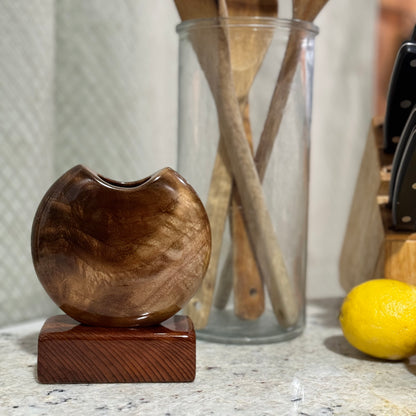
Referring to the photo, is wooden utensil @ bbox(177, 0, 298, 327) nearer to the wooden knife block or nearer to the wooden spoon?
the wooden spoon

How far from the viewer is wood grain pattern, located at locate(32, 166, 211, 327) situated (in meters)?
0.51

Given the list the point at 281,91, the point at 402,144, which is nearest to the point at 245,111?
the point at 281,91

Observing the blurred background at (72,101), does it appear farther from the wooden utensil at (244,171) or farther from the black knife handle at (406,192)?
the black knife handle at (406,192)

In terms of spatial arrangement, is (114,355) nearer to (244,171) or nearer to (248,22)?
(244,171)

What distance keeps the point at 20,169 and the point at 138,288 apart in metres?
0.30

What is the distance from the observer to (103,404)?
0.48m

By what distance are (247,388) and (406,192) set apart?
0.28 metres

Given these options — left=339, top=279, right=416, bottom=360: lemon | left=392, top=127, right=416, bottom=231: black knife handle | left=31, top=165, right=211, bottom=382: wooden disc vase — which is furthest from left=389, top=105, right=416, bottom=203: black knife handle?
left=31, top=165, right=211, bottom=382: wooden disc vase

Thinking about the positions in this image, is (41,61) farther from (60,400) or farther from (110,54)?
(60,400)

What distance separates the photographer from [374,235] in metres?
0.73

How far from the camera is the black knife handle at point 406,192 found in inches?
24.0

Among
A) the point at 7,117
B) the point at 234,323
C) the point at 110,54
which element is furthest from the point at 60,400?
the point at 110,54

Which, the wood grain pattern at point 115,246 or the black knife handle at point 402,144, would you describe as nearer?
the wood grain pattern at point 115,246

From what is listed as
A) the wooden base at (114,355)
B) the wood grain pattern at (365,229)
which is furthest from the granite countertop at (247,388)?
the wood grain pattern at (365,229)
